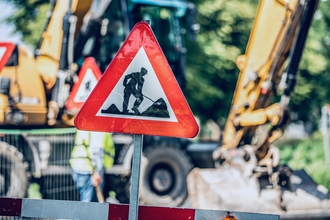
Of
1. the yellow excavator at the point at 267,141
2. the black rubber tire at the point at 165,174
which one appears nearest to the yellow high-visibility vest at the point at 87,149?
the yellow excavator at the point at 267,141

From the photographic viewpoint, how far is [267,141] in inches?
355

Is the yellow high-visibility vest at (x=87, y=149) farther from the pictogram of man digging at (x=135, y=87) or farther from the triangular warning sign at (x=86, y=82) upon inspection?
the pictogram of man digging at (x=135, y=87)

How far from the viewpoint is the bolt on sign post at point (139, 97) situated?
12.6 ft

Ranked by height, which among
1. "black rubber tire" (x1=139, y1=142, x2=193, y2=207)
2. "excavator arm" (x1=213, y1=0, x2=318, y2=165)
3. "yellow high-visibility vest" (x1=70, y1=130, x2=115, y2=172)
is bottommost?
"yellow high-visibility vest" (x1=70, y1=130, x2=115, y2=172)

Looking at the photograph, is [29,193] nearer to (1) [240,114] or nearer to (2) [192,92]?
(1) [240,114]

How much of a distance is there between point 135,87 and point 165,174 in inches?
284

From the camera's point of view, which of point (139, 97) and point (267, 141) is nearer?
point (139, 97)

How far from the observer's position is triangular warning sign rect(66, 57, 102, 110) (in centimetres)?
633

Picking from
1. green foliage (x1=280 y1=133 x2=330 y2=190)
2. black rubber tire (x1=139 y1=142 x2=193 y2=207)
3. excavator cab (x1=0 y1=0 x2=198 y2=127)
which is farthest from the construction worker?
green foliage (x1=280 y1=133 x2=330 y2=190)

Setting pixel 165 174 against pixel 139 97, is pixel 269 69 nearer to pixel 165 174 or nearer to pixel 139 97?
pixel 165 174

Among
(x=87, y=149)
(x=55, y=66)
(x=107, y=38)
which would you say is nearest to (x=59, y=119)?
(x=55, y=66)

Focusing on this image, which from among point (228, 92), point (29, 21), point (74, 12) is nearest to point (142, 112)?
point (74, 12)

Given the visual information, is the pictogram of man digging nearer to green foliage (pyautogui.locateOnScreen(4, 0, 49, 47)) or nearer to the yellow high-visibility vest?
the yellow high-visibility vest

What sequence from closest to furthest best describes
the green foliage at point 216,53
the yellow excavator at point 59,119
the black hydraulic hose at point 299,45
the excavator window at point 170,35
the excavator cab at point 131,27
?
the black hydraulic hose at point 299,45 < the yellow excavator at point 59,119 < the excavator cab at point 131,27 < the excavator window at point 170,35 < the green foliage at point 216,53
